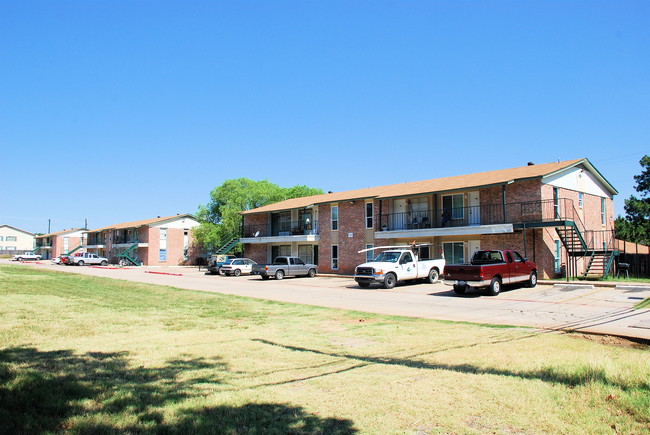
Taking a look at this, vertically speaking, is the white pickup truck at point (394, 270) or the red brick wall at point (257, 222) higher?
the red brick wall at point (257, 222)

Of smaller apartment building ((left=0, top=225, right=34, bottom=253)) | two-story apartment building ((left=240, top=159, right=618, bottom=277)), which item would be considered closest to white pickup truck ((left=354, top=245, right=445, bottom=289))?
two-story apartment building ((left=240, top=159, right=618, bottom=277))

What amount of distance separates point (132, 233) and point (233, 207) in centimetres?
1738

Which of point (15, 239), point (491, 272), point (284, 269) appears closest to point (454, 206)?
point (491, 272)

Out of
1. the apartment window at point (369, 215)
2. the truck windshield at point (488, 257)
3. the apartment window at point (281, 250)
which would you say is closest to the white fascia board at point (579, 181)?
the truck windshield at point (488, 257)

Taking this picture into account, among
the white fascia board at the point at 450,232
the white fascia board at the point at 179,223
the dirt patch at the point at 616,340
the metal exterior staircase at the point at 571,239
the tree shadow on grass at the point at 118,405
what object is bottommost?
the dirt patch at the point at 616,340

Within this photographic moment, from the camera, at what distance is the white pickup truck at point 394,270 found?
24.5 metres

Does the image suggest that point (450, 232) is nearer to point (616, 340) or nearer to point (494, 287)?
point (494, 287)

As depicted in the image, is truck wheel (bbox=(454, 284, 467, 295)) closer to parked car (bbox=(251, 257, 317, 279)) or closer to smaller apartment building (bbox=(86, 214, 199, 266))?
parked car (bbox=(251, 257, 317, 279))

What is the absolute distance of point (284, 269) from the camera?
33719 mm

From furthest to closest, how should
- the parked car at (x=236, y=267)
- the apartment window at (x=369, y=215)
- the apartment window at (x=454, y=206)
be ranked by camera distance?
the parked car at (x=236, y=267) < the apartment window at (x=369, y=215) < the apartment window at (x=454, y=206)

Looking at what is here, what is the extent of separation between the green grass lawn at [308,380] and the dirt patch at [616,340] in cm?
47

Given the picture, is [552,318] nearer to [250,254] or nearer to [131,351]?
[131,351]

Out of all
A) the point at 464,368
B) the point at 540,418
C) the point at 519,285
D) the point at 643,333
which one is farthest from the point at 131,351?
the point at 519,285

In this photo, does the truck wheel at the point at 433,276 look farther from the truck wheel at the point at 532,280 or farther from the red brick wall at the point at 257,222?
the red brick wall at the point at 257,222
